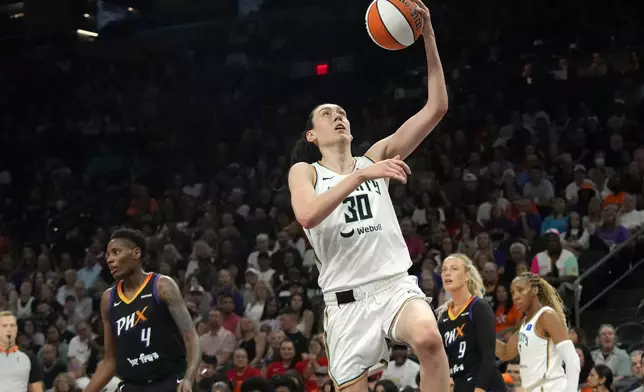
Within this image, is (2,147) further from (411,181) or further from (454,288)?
(454,288)

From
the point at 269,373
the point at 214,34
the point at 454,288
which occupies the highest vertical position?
the point at 214,34

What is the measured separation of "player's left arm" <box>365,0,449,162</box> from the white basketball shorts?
0.70 m

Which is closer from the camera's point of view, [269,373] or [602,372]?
[602,372]

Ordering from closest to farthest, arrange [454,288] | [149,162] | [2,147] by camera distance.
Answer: [454,288], [149,162], [2,147]

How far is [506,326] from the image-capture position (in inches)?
381

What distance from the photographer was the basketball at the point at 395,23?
16.9ft

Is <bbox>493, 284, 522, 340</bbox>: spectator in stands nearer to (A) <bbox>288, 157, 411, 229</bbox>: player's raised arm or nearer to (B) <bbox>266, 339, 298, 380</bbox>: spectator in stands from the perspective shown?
(B) <bbox>266, 339, 298, 380</bbox>: spectator in stands

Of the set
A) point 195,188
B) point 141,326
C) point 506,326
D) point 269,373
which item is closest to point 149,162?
point 195,188

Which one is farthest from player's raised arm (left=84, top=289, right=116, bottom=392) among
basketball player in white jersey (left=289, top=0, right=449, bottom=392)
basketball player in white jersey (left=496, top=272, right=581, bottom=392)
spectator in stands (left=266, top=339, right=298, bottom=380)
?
spectator in stands (left=266, top=339, right=298, bottom=380)

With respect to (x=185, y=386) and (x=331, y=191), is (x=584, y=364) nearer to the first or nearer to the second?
(x=185, y=386)

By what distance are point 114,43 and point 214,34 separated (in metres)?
2.05

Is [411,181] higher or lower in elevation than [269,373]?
higher

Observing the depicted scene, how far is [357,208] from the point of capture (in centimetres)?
495

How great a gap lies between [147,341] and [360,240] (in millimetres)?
1488
